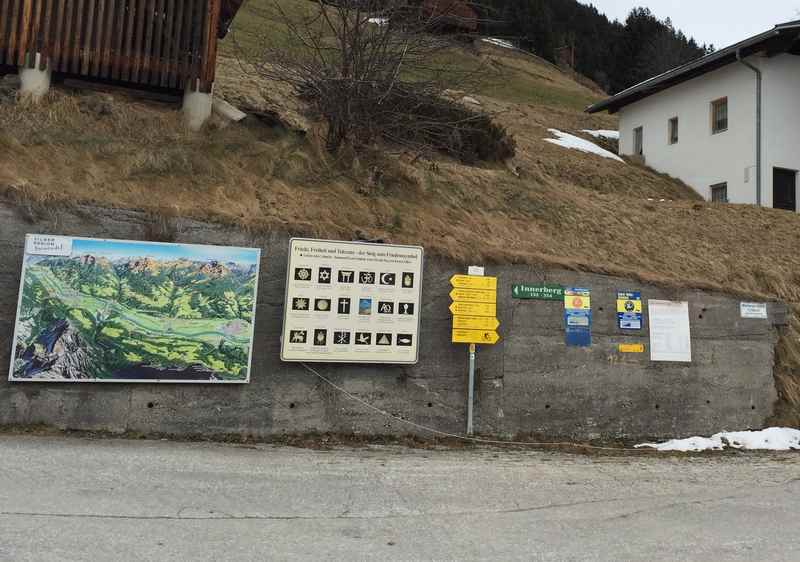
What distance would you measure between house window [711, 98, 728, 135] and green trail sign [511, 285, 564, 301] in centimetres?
1673

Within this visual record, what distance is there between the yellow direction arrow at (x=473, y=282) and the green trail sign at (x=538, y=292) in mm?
407

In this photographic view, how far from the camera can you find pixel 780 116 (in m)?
21.2

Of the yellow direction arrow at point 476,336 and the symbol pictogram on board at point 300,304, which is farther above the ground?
the symbol pictogram on board at point 300,304

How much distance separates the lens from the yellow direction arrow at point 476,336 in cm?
891

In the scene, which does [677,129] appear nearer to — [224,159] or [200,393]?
[224,159]

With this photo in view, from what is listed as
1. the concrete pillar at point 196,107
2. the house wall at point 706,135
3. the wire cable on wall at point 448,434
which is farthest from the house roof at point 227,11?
the house wall at point 706,135

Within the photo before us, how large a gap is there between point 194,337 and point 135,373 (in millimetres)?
808

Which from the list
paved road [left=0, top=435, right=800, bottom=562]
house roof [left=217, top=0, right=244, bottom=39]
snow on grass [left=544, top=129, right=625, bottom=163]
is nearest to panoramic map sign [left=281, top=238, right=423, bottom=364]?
paved road [left=0, top=435, right=800, bottom=562]

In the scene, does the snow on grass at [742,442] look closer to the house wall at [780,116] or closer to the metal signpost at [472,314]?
the metal signpost at [472,314]

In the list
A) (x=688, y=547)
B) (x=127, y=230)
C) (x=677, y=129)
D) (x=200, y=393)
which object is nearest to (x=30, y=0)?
(x=127, y=230)

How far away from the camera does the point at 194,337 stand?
800 cm

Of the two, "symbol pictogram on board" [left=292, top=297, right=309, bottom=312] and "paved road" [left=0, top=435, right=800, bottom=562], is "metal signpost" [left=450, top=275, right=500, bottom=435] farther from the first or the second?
"symbol pictogram on board" [left=292, top=297, right=309, bottom=312]

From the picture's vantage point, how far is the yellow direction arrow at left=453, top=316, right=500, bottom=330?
895 cm

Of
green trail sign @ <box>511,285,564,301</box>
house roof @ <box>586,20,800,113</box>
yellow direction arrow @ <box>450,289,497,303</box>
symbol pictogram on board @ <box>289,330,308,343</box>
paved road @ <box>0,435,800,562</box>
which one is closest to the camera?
paved road @ <box>0,435,800,562</box>
